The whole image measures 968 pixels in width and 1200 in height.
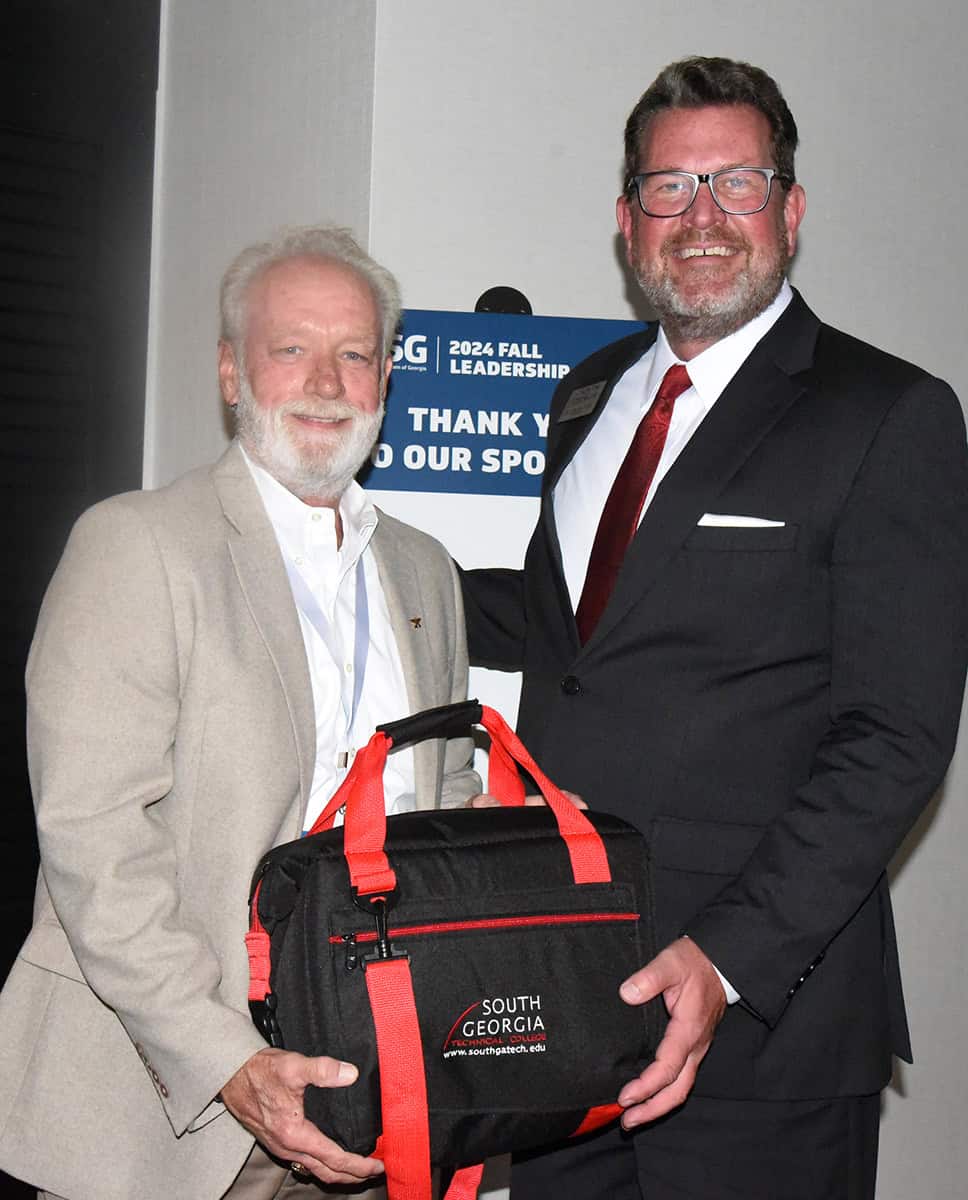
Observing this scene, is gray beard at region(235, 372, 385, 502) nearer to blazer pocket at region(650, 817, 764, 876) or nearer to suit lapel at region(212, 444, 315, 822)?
suit lapel at region(212, 444, 315, 822)

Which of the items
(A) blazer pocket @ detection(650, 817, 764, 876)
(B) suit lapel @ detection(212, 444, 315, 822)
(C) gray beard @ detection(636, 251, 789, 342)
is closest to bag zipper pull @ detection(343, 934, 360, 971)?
(B) suit lapel @ detection(212, 444, 315, 822)

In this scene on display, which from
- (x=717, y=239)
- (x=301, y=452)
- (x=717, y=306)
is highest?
(x=717, y=239)

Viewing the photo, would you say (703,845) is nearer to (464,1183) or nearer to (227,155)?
(464,1183)

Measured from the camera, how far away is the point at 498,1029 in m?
1.59

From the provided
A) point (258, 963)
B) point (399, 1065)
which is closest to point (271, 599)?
point (258, 963)

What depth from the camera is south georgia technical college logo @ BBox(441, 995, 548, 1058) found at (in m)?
1.57

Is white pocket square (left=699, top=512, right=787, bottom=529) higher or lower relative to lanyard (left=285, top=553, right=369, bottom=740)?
higher

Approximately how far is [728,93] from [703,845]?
1282mm

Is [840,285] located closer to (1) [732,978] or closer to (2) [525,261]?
(2) [525,261]

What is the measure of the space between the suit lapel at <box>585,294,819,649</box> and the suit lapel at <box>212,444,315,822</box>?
480 mm

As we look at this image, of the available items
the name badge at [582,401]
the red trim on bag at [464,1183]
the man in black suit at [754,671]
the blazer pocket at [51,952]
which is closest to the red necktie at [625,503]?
the man in black suit at [754,671]

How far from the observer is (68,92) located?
10.1ft

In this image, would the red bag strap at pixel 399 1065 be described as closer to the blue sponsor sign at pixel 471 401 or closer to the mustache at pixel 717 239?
the mustache at pixel 717 239

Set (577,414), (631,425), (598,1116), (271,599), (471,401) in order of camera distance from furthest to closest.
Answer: (471,401) < (577,414) < (631,425) < (271,599) < (598,1116)
